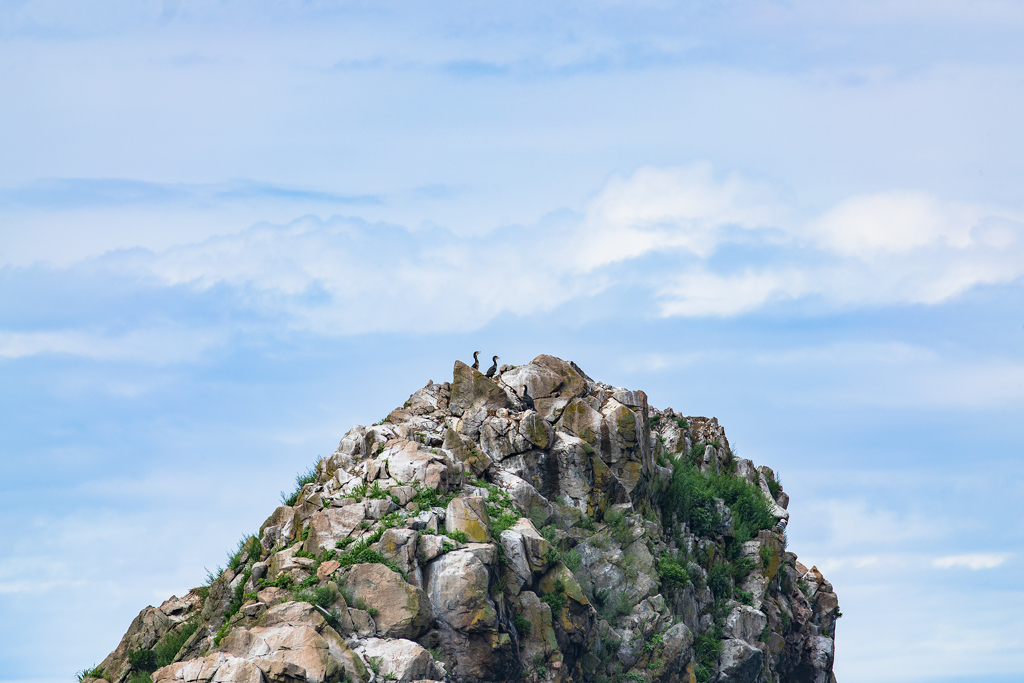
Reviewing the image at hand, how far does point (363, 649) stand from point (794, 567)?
30844 mm

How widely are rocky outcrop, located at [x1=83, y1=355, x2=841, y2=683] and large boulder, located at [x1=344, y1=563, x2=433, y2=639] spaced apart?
5cm

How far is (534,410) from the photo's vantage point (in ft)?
151

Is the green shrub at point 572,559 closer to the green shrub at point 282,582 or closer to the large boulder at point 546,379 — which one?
the large boulder at point 546,379

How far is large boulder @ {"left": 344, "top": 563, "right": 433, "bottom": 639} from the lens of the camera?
33781mm

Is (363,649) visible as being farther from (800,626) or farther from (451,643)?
(800,626)

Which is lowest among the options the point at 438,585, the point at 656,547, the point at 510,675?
the point at 510,675

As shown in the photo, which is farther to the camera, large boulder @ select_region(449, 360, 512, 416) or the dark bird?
the dark bird

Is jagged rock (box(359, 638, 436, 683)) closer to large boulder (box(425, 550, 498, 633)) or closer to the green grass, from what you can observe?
large boulder (box(425, 550, 498, 633))

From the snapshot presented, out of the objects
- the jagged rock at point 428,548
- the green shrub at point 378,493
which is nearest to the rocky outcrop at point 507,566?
the jagged rock at point 428,548

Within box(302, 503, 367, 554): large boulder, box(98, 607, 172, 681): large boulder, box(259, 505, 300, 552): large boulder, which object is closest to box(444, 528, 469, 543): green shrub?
box(302, 503, 367, 554): large boulder

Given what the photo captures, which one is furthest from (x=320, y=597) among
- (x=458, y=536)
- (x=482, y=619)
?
(x=458, y=536)

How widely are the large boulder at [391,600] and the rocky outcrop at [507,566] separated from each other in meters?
0.05

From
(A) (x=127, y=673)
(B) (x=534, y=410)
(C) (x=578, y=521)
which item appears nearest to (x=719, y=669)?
(C) (x=578, y=521)

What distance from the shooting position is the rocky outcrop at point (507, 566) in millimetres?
33688
